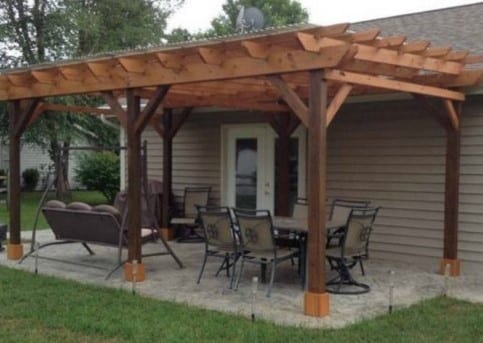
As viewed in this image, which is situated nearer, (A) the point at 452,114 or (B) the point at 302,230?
(B) the point at 302,230

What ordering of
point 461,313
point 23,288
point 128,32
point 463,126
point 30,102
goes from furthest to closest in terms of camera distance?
point 128,32 < point 30,102 < point 463,126 < point 23,288 < point 461,313

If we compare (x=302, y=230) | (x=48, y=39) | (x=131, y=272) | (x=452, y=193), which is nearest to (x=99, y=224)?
(x=131, y=272)

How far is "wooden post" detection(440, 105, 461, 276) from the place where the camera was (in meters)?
7.19

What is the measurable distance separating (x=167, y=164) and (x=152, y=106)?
3.87m

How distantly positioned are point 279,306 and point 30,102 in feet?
15.0

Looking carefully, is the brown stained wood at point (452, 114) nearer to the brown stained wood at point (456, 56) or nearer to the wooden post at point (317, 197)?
the brown stained wood at point (456, 56)

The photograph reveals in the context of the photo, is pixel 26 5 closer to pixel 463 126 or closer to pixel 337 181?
pixel 337 181

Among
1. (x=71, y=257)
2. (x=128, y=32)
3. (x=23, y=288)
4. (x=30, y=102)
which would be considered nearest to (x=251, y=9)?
(x=30, y=102)

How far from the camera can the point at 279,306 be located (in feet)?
18.5

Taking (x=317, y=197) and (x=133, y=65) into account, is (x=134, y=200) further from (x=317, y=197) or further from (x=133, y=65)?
(x=317, y=197)

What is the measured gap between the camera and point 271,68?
5.54 meters

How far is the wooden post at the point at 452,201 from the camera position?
23.6 ft

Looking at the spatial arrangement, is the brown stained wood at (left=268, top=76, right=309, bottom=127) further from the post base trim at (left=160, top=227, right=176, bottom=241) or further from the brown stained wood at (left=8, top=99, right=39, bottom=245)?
the post base trim at (left=160, top=227, right=176, bottom=241)

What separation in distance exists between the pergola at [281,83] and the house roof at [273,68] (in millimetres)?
11
